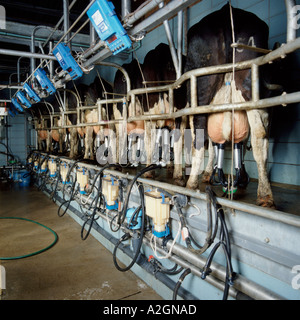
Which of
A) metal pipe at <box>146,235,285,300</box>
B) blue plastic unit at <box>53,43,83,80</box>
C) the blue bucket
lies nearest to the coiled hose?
metal pipe at <box>146,235,285,300</box>

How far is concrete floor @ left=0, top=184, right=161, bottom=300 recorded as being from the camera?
2.40 metres

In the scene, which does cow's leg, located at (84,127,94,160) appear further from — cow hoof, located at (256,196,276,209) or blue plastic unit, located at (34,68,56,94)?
cow hoof, located at (256,196,276,209)

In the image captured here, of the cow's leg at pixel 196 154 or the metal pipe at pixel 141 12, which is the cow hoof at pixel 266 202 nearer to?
the cow's leg at pixel 196 154

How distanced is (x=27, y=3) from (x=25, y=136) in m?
6.00

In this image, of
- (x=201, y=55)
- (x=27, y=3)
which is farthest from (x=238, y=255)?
(x=27, y=3)

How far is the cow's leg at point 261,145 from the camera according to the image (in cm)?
163

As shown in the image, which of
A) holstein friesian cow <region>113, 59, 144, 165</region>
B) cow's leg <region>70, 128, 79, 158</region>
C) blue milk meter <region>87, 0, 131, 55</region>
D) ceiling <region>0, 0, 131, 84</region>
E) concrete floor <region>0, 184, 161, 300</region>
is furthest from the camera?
cow's leg <region>70, 128, 79, 158</region>

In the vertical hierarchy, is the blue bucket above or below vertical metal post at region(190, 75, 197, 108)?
below

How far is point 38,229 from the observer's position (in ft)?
13.7

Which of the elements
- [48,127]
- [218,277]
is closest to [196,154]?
[218,277]

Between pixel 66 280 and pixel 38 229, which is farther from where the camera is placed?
pixel 38 229

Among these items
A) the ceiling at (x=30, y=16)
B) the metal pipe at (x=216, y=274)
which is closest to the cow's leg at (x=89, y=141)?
the ceiling at (x=30, y=16)

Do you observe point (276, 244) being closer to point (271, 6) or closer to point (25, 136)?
point (271, 6)

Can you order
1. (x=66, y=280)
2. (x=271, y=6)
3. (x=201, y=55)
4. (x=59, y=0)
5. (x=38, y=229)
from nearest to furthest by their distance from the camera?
(x=201, y=55)
(x=271, y=6)
(x=66, y=280)
(x=38, y=229)
(x=59, y=0)
